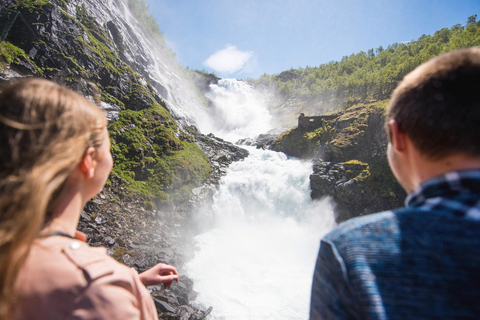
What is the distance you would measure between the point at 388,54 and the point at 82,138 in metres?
75.1

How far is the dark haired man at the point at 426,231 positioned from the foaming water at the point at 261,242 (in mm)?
9717

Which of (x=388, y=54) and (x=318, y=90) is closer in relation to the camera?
(x=388, y=54)

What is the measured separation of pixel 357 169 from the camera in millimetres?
17719

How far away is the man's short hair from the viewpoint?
796 millimetres

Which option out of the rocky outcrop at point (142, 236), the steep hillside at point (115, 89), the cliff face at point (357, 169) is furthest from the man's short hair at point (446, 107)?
the cliff face at point (357, 169)

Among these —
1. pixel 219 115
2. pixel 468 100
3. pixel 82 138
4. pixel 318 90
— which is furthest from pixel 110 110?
pixel 318 90

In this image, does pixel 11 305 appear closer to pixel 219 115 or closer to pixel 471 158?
pixel 471 158

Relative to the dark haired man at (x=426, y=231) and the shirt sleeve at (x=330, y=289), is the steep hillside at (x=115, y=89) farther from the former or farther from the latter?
the dark haired man at (x=426, y=231)

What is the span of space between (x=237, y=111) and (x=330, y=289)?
6700cm

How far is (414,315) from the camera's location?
68 centimetres

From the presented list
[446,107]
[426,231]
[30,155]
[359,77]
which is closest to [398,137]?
[446,107]

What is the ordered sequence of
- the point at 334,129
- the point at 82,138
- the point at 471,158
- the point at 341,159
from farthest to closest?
1. the point at 334,129
2. the point at 341,159
3. the point at 82,138
4. the point at 471,158

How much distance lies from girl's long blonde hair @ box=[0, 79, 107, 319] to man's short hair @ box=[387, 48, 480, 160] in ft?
5.31

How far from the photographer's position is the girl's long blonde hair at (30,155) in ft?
2.76
